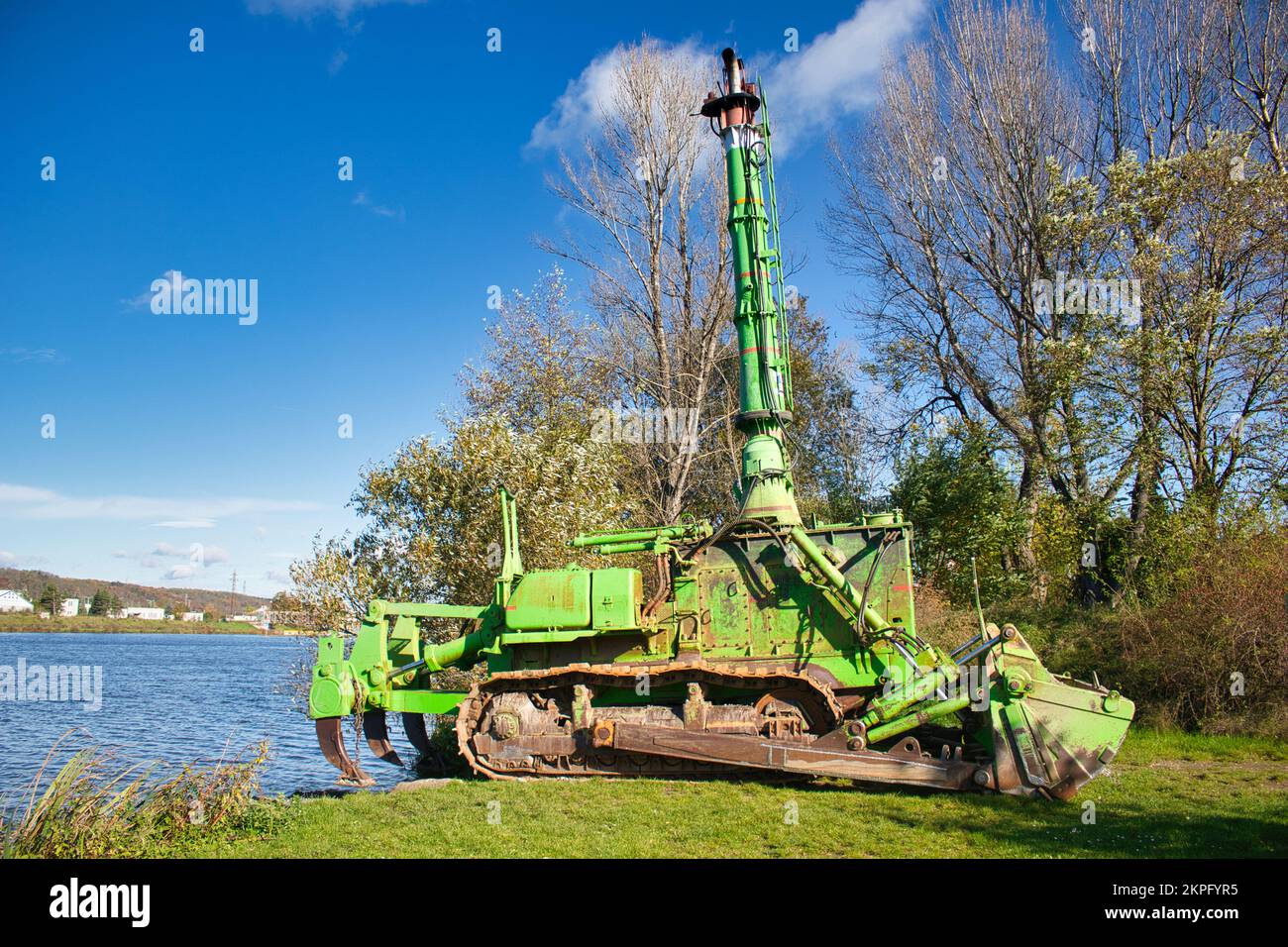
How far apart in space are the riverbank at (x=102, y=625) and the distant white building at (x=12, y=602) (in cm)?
98

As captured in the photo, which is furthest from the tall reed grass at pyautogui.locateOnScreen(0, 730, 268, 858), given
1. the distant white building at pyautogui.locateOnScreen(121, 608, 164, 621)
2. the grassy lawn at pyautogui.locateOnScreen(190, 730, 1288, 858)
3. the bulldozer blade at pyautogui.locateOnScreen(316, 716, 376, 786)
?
the distant white building at pyautogui.locateOnScreen(121, 608, 164, 621)

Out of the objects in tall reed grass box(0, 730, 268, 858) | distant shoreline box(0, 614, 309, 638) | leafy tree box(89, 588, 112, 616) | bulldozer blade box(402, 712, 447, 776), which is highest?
tall reed grass box(0, 730, 268, 858)

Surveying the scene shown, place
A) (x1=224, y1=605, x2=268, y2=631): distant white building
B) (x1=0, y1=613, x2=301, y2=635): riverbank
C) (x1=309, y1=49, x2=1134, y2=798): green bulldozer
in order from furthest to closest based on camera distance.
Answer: (x1=0, y1=613, x2=301, y2=635): riverbank, (x1=224, y1=605, x2=268, y2=631): distant white building, (x1=309, y1=49, x2=1134, y2=798): green bulldozer

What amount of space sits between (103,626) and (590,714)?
10026 centimetres

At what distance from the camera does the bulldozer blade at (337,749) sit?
1259 cm

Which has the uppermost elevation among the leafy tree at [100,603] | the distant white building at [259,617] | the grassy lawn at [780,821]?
the distant white building at [259,617]

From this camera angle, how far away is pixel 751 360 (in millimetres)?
13844

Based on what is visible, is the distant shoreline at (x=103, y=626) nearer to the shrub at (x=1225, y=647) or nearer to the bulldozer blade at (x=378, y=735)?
the bulldozer blade at (x=378, y=735)

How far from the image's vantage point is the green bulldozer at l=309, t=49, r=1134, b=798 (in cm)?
986

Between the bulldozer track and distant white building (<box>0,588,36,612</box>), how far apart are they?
8510 cm

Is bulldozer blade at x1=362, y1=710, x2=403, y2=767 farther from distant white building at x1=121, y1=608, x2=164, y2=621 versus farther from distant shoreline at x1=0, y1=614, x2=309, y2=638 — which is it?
distant white building at x1=121, y1=608, x2=164, y2=621

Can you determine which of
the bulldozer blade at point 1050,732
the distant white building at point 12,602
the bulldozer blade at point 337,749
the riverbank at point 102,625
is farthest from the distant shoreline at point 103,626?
the bulldozer blade at point 1050,732

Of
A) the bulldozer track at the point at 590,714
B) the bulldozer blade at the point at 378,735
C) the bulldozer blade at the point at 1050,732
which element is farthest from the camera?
the bulldozer blade at the point at 378,735
